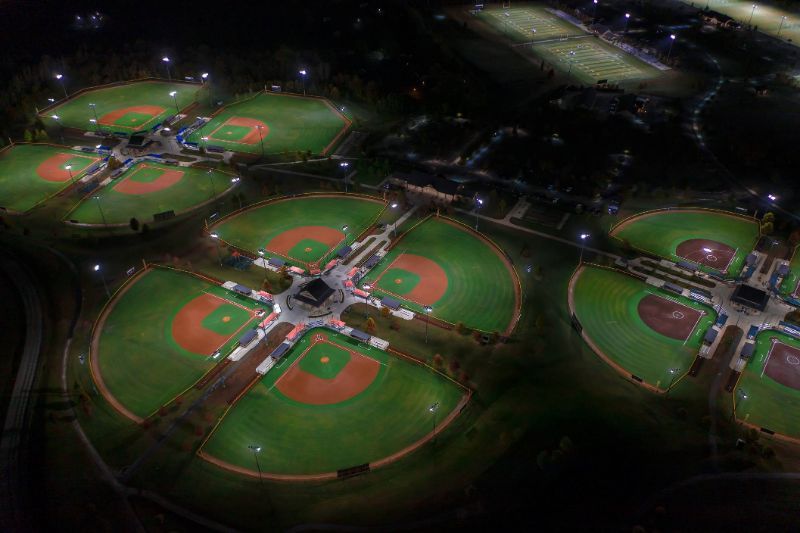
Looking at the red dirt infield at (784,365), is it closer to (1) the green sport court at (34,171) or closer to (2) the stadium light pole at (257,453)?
(2) the stadium light pole at (257,453)

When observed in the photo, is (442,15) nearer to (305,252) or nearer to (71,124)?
(71,124)

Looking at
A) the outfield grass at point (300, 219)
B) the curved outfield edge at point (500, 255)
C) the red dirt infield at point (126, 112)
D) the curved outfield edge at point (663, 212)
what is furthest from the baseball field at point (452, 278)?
the red dirt infield at point (126, 112)

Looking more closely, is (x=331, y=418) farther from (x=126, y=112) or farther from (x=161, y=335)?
(x=126, y=112)

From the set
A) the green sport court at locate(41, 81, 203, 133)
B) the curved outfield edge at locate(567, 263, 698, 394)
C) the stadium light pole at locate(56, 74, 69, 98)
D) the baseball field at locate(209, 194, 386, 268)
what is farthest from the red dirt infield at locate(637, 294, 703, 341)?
the stadium light pole at locate(56, 74, 69, 98)

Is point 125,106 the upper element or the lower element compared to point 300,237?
upper

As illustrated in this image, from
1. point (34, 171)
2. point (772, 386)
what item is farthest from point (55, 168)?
point (772, 386)

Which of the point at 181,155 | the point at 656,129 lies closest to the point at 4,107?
the point at 181,155
